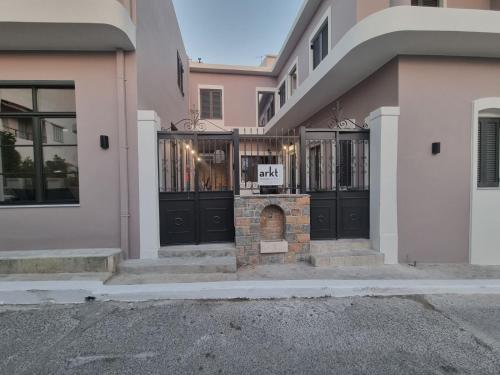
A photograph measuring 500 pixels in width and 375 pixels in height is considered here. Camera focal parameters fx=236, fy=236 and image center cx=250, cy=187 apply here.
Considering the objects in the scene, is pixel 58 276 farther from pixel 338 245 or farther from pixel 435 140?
pixel 435 140

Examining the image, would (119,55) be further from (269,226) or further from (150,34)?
(269,226)

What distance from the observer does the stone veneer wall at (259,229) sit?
4457mm

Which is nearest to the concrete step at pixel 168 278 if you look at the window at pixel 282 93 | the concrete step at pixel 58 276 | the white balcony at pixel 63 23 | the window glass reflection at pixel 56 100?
the concrete step at pixel 58 276

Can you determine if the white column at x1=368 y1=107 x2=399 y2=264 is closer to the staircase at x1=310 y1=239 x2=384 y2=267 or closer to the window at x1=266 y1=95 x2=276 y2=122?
the staircase at x1=310 y1=239 x2=384 y2=267

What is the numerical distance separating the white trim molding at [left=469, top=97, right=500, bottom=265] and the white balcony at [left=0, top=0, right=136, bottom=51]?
6.69 meters

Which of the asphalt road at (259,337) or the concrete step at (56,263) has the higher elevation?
the concrete step at (56,263)

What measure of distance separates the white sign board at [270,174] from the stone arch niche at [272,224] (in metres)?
0.49

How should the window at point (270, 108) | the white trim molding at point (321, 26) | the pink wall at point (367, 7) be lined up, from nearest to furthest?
the pink wall at point (367, 7), the white trim molding at point (321, 26), the window at point (270, 108)

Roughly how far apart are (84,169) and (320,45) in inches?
282

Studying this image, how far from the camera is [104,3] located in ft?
12.0

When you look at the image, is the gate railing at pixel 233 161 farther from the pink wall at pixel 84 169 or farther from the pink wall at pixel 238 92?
the pink wall at pixel 238 92

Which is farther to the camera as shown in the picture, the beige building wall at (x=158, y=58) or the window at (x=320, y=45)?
the window at (x=320, y=45)

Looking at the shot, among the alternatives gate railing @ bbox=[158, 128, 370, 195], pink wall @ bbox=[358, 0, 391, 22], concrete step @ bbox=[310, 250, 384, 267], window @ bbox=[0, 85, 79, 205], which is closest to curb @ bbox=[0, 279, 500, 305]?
concrete step @ bbox=[310, 250, 384, 267]

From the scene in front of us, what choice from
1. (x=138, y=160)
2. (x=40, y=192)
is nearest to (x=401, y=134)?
(x=138, y=160)
